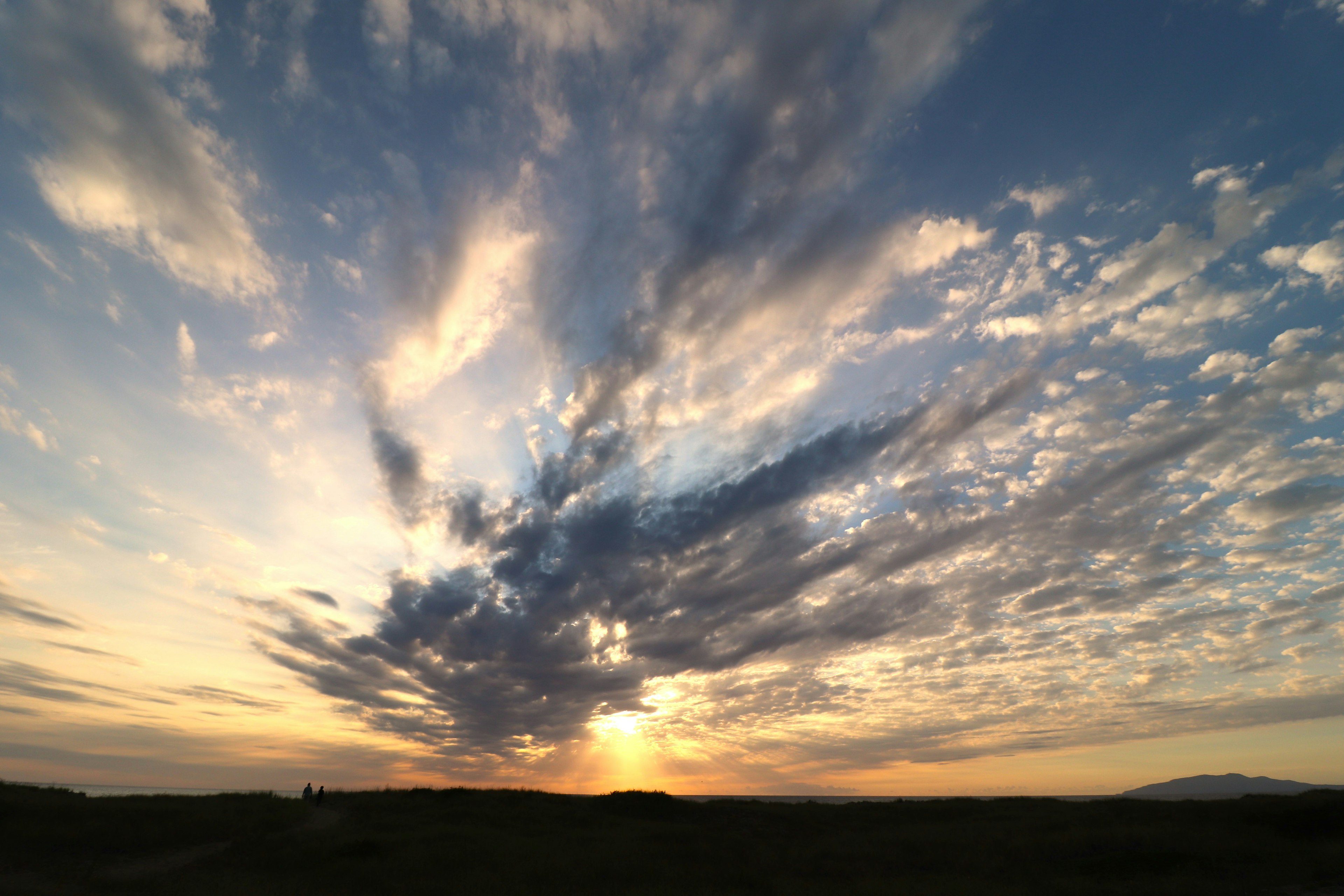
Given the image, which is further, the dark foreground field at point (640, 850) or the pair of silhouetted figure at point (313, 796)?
the pair of silhouetted figure at point (313, 796)

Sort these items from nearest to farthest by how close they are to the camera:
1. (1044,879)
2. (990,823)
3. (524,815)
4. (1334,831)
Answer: (1044,879) < (1334,831) < (990,823) < (524,815)

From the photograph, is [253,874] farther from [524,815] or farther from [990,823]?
[990,823]

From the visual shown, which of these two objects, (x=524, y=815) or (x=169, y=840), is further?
(x=524, y=815)

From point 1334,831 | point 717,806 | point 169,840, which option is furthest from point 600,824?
point 1334,831

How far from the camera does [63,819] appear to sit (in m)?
34.5

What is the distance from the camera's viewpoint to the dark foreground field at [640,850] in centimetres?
2647

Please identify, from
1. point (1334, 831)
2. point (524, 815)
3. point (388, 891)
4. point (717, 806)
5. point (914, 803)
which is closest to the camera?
point (388, 891)

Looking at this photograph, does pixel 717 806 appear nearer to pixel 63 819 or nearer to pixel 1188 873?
pixel 1188 873

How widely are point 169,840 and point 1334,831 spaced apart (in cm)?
6858

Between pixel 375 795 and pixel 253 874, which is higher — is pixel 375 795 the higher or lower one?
the higher one

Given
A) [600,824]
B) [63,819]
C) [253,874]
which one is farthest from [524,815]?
[63,819]

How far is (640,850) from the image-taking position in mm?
35469

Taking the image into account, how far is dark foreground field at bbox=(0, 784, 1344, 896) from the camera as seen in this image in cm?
2647

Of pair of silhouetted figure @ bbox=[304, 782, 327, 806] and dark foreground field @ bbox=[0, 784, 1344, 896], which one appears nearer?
dark foreground field @ bbox=[0, 784, 1344, 896]
